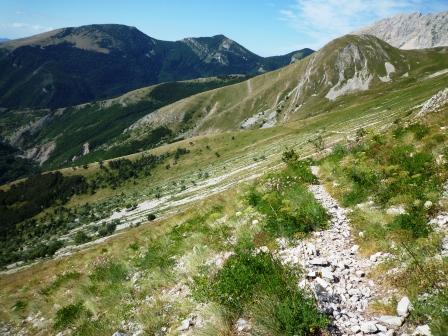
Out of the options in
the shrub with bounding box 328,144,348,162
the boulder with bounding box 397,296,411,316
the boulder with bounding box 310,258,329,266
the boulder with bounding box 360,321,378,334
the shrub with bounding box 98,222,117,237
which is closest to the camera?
the boulder with bounding box 360,321,378,334

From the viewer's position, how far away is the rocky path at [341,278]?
8.16m

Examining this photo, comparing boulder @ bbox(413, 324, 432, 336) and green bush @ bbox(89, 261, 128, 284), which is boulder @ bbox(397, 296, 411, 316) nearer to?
boulder @ bbox(413, 324, 432, 336)

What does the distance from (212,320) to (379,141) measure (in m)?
17.1

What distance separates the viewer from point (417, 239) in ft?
35.6

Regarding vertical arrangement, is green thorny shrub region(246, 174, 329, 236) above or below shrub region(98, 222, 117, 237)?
above

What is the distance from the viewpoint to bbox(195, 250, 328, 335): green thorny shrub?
26.2 ft

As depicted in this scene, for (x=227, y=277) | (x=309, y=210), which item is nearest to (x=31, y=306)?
(x=227, y=277)

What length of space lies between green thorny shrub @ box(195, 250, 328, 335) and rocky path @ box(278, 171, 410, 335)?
583mm

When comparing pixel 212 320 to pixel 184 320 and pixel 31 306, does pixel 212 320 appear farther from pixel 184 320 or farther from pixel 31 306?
pixel 31 306

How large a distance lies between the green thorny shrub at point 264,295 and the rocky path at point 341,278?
0.58m

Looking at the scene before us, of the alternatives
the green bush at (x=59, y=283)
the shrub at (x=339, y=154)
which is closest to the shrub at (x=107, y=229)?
the green bush at (x=59, y=283)

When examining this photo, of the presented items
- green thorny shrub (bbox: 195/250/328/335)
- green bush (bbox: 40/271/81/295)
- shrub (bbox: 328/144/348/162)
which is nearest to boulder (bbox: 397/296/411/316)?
green thorny shrub (bbox: 195/250/328/335)

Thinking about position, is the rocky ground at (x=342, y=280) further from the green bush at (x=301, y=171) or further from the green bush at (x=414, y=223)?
the green bush at (x=301, y=171)

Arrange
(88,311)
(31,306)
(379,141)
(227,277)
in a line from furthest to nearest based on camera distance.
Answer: (379,141), (31,306), (88,311), (227,277)
